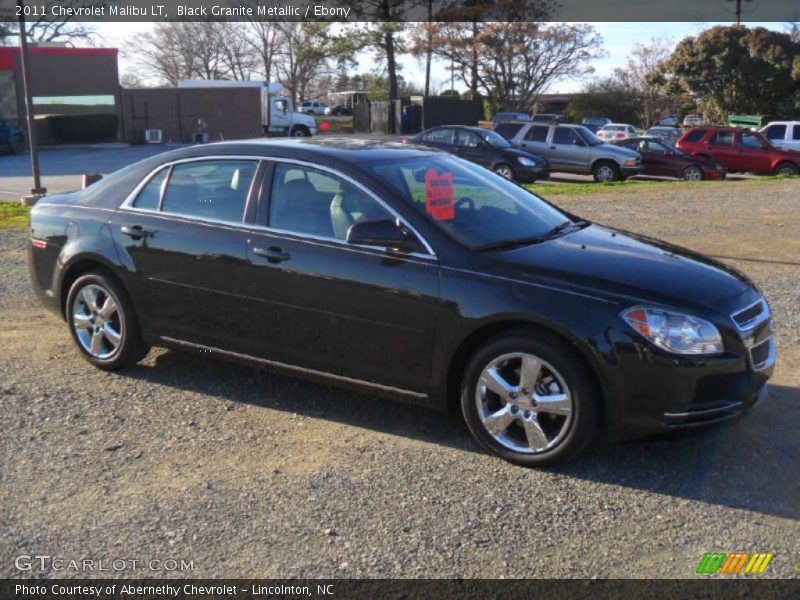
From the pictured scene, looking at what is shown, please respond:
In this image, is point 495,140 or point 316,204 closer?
point 316,204

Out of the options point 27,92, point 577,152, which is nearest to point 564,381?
point 27,92

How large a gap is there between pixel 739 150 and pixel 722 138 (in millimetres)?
590

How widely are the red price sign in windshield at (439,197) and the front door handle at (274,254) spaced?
859 millimetres

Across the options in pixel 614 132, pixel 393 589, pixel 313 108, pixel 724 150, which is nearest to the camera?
pixel 393 589

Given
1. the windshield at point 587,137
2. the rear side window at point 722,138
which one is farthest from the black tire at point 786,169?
the windshield at point 587,137

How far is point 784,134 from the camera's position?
26469 millimetres

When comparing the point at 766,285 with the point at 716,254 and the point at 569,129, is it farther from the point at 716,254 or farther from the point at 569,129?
the point at 569,129

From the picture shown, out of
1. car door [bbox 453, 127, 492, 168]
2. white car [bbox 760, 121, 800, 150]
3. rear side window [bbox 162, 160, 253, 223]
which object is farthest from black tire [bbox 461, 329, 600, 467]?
white car [bbox 760, 121, 800, 150]

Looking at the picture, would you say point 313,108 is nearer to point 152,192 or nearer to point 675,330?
point 152,192

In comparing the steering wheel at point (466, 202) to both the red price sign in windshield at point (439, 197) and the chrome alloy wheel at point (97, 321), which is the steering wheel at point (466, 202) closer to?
the red price sign in windshield at point (439, 197)

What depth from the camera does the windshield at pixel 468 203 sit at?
4895 millimetres

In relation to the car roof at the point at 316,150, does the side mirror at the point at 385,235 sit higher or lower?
lower

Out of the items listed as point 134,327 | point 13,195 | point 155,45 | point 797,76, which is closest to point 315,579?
point 134,327

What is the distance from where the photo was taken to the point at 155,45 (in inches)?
2657
